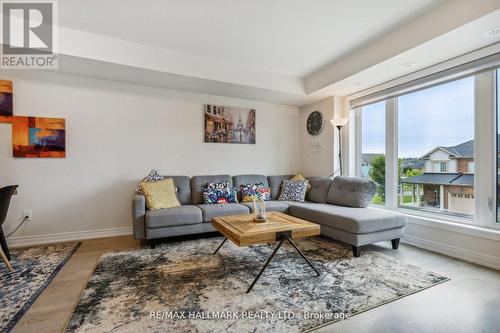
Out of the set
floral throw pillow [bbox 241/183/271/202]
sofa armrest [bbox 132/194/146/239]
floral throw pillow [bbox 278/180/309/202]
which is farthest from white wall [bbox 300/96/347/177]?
sofa armrest [bbox 132/194/146/239]

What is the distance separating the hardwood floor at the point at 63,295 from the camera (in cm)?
156

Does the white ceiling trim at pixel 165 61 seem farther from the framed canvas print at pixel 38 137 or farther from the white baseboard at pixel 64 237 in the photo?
the white baseboard at pixel 64 237

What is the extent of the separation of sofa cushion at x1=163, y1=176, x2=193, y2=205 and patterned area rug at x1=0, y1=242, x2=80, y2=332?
1380 mm

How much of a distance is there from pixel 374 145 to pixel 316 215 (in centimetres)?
162

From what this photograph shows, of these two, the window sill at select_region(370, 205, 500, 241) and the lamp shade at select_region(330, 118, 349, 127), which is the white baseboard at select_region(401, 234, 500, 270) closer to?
the window sill at select_region(370, 205, 500, 241)

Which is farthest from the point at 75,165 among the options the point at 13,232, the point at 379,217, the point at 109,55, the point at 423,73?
the point at 423,73

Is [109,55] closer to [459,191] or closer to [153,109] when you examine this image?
[153,109]

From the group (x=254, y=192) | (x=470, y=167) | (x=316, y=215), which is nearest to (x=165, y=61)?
(x=254, y=192)

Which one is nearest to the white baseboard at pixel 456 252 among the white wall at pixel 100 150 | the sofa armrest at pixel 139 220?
the white wall at pixel 100 150

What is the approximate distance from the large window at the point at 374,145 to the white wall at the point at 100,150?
2.15m

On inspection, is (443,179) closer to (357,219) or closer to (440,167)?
(440,167)

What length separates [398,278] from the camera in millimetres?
2170

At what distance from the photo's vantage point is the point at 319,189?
3.92 metres

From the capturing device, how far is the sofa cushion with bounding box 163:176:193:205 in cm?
364
